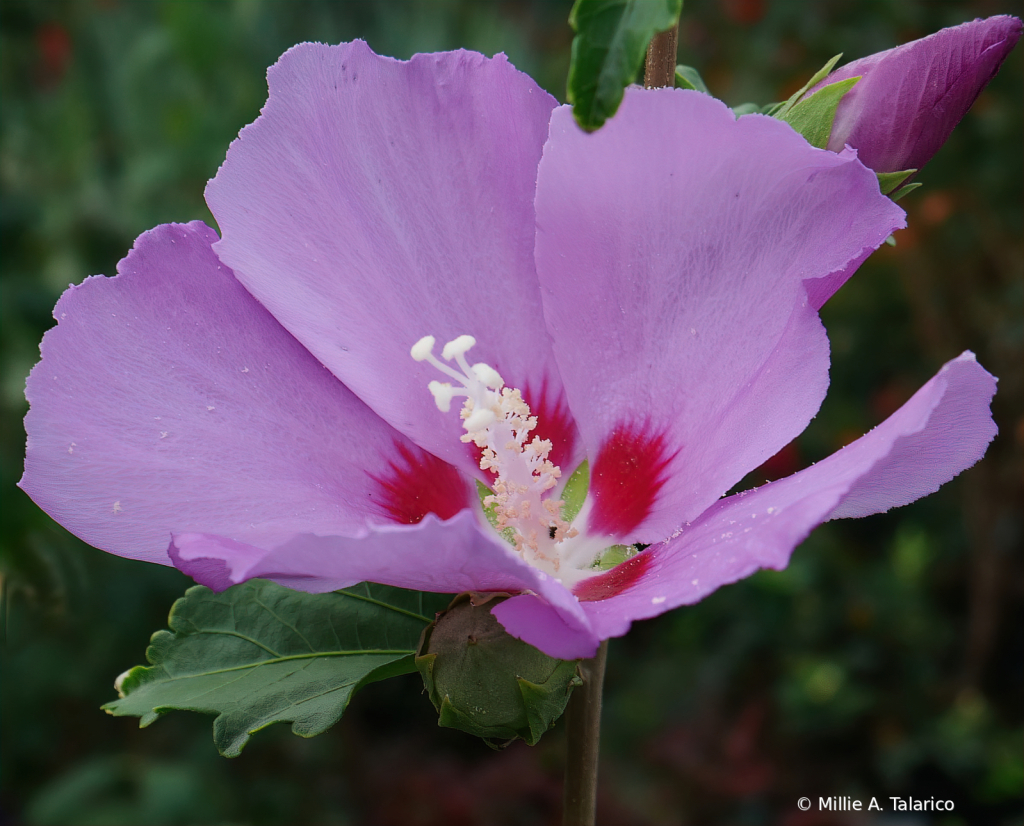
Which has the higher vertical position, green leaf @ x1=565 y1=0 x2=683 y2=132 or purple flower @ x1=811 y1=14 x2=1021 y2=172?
purple flower @ x1=811 y1=14 x2=1021 y2=172

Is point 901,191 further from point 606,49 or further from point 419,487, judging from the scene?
point 419,487

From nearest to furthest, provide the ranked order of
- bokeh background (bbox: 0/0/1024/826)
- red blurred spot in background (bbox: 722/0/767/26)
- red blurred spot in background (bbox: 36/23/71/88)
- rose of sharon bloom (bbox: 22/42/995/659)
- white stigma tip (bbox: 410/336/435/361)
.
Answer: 1. rose of sharon bloom (bbox: 22/42/995/659)
2. white stigma tip (bbox: 410/336/435/361)
3. bokeh background (bbox: 0/0/1024/826)
4. red blurred spot in background (bbox: 722/0/767/26)
5. red blurred spot in background (bbox: 36/23/71/88)

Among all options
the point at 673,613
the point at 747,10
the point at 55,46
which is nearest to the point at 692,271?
the point at 673,613

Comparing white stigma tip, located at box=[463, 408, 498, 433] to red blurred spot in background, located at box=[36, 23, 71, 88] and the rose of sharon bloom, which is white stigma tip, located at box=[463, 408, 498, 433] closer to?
the rose of sharon bloom

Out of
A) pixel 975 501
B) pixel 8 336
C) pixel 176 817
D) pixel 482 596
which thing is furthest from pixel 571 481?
pixel 975 501

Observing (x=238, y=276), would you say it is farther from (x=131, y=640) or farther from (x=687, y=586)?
(x=131, y=640)

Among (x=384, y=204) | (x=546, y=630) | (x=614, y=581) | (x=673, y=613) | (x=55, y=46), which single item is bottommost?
(x=546, y=630)

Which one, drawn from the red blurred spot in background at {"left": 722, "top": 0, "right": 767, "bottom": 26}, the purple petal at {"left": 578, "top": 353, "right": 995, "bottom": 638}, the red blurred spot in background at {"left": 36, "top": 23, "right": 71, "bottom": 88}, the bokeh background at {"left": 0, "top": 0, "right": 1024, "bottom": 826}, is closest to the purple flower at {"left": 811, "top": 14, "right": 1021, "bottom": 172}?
the purple petal at {"left": 578, "top": 353, "right": 995, "bottom": 638}
